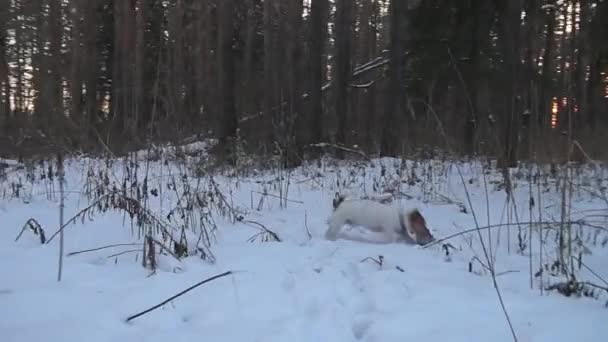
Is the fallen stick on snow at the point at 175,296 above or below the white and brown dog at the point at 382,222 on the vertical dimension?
below

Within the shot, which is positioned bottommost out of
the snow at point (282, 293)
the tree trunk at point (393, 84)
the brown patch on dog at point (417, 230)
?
the snow at point (282, 293)

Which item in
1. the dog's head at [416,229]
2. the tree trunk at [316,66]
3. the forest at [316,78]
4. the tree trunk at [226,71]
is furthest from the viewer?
the tree trunk at [316,66]

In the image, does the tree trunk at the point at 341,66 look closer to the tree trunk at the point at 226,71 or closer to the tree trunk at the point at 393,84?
the tree trunk at the point at 393,84

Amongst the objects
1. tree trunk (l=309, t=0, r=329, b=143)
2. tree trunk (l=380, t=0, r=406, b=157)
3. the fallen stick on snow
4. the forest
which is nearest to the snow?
the fallen stick on snow

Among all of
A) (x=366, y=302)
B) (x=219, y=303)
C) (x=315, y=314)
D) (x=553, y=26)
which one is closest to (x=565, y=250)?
(x=366, y=302)

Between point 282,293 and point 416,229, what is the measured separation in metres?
1.45

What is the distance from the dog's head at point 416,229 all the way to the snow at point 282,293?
3.9 inches

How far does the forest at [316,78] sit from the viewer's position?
7.14 metres

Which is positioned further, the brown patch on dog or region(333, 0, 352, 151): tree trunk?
region(333, 0, 352, 151): tree trunk

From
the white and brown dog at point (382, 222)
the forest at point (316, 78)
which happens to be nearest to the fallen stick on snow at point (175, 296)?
the white and brown dog at point (382, 222)

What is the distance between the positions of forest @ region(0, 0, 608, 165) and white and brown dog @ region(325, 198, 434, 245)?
0.96 m

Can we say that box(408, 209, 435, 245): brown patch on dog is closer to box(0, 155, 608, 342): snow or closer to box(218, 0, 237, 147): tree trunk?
box(0, 155, 608, 342): snow

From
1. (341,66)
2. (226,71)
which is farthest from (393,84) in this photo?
(226,71)

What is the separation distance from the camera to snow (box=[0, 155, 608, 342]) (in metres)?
1.84
